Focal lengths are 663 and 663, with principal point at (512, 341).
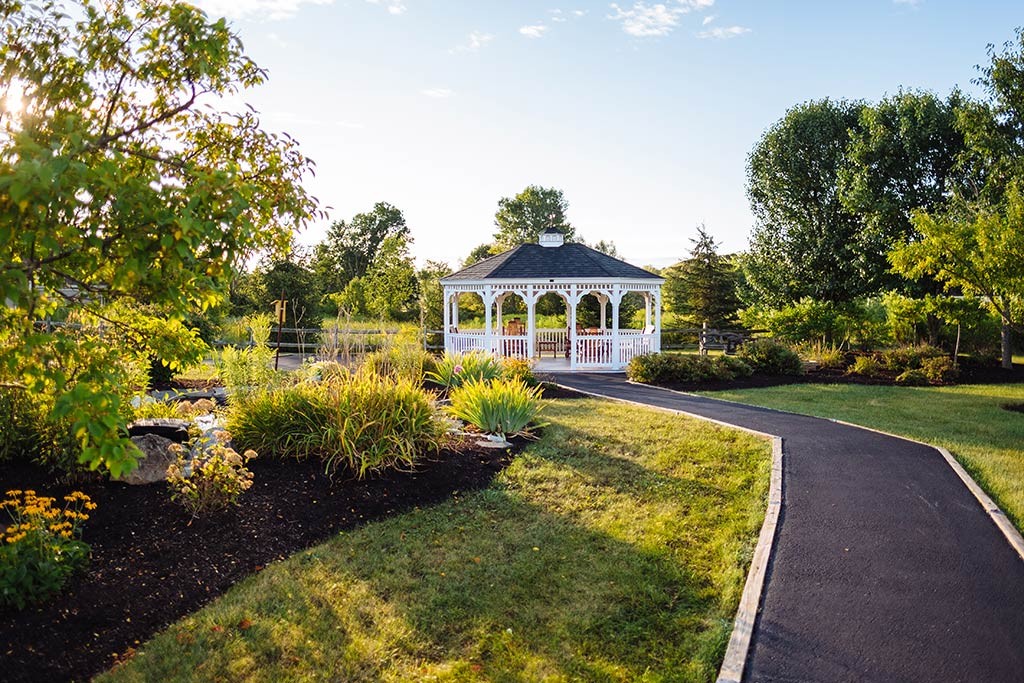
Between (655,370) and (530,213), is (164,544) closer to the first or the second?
(655,370)

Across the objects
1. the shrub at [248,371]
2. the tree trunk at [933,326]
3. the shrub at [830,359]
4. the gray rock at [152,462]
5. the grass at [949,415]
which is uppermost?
the tree trunk at [933,326]

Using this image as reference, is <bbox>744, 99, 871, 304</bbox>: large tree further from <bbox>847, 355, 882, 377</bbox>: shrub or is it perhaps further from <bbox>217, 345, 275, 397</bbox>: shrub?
<bbox>217, 345, 275, 397</bbox>: shrub

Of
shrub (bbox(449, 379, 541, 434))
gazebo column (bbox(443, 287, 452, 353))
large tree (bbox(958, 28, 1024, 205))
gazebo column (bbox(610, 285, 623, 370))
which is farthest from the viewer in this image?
gazebo column (bbox(443, 287, 452, 353))

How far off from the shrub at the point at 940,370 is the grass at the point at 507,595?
1142cm

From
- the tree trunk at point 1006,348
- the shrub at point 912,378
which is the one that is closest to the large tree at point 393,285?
the shrub at point 912,378

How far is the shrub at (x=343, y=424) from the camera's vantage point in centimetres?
704

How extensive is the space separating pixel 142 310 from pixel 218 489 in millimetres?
1618

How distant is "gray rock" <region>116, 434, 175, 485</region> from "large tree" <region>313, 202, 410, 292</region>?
38469 millimetres

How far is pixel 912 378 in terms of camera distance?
15633 mm

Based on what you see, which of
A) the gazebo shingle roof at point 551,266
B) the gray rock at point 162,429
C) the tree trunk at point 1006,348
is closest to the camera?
the gray rock at point 162,429

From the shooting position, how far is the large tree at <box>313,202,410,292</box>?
45.1 meters

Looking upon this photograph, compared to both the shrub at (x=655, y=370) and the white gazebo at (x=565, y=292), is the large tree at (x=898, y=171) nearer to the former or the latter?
the white gazebo at (x=565, y=292)

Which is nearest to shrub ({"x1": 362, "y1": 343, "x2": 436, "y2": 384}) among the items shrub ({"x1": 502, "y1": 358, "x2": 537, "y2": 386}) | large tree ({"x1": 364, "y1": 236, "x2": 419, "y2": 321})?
shrub ({"x1": 502, "y1": 358, "x2": 537, "y2": 386})

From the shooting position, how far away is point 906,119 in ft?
70.6
